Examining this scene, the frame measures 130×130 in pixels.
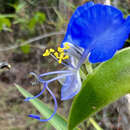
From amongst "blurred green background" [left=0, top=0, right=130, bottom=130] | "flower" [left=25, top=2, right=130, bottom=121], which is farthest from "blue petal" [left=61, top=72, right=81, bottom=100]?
"blurred green background" [left=0, top=0, right=130, bottom=130]

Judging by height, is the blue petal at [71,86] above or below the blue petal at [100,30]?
below

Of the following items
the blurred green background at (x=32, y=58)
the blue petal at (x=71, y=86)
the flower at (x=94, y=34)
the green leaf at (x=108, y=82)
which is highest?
the flower at (x=94, y=34)

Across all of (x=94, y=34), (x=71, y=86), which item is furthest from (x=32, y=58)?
(x=94, y=34)

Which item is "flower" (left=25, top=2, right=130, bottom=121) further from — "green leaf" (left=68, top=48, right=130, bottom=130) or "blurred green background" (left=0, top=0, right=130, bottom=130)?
"blurred green background" (left=0, top=0, right=130, bottom=130)

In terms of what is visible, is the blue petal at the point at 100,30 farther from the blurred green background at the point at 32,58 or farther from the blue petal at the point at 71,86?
the blurred green background at the point at 32,58

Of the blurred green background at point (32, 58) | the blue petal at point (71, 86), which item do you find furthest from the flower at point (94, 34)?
the blurred green background at point (32, 58)

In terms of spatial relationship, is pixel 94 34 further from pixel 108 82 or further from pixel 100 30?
pixel 108 82
